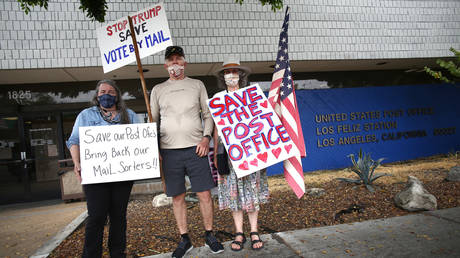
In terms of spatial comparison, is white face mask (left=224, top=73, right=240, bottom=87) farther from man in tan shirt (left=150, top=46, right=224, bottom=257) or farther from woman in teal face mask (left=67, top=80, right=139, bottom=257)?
woman in teal face mask (left=67, top=80, right=139, bottom=257)

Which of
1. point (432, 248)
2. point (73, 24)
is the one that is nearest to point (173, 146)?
point (432, 248)

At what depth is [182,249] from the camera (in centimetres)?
258

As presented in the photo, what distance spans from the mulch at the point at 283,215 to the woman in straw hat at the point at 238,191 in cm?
53

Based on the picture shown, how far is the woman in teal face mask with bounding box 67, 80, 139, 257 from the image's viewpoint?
221 cm

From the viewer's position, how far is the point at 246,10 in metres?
6.16

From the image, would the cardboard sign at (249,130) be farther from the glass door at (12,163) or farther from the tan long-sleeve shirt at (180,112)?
the glass door at (12,163)

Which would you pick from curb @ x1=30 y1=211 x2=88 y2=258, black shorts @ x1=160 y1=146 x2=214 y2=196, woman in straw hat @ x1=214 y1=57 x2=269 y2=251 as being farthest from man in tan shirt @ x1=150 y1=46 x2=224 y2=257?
curb @ x1=30 y1=211 x2=88 y2=258

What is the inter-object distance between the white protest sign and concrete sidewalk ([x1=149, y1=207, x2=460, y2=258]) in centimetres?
210

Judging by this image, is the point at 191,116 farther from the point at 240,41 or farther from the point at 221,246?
the point at 240,41

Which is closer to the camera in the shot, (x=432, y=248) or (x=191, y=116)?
(x=432, y=248)

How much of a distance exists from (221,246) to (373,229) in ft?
5.56

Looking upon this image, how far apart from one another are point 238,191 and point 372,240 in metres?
1.43

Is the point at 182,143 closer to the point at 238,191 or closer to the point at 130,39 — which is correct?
the point at 238,191

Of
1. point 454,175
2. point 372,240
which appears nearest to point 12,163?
point 372,240
